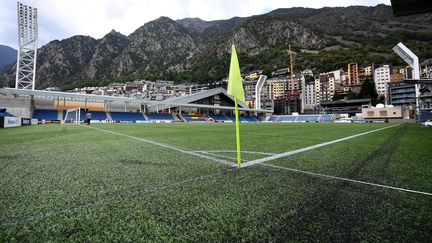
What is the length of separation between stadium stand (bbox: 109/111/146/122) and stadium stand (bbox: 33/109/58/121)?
8125mm

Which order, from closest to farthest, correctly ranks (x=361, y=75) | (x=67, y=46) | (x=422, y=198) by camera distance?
(x=422, y=198) < (x=361, y=75) < (x=67, y=46)

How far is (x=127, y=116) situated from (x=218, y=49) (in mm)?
111279

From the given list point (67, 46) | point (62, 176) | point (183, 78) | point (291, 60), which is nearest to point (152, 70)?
point (183, 78)

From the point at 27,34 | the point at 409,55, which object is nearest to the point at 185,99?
the point at 27,34

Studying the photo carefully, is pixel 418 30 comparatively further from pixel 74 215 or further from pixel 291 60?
pixel 74 215

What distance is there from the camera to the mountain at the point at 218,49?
114562 millimetres

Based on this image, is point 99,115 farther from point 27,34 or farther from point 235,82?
point 235,82

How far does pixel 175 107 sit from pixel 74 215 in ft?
153

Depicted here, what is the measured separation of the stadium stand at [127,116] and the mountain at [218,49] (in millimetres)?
81163

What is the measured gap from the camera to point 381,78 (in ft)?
300

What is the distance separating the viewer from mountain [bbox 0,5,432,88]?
115 m

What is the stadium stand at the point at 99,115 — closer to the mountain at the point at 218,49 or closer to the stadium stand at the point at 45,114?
the stadium stand at the point at 45,114

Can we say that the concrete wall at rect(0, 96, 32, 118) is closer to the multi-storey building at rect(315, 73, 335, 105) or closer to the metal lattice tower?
the metal lattice tower

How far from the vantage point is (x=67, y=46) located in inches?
4835
